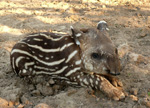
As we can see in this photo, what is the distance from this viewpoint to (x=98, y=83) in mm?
3164

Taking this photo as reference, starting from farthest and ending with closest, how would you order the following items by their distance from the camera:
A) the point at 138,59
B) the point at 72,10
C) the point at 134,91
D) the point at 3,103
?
1. the point at 72,10
2. the point at 138,59
3. the point at 134,91
4. the point at 3,103

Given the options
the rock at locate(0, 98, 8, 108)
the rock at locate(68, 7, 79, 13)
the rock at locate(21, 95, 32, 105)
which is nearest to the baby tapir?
the rock at locate(21, 95, 32, 105)

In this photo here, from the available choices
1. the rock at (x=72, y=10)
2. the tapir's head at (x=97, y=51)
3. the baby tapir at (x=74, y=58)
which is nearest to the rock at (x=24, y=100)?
the baby tapir at (x=74, y=58)

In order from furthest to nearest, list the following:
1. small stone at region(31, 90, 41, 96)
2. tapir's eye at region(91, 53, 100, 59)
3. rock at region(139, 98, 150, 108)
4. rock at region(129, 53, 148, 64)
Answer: rock at region(129, 53, 148, 64) < small stone at region(31, 90, 41, 96) < tapir's eye at region(91, 53, 100, 59) < rock at region(139, 98, 150, 108)

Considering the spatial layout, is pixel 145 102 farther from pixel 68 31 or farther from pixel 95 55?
pixel 68 31

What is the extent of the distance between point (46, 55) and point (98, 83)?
1.09 m

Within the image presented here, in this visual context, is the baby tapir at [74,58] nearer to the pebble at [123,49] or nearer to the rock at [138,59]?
the rock at [138,59]

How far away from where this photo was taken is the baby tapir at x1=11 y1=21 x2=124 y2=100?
3031mm

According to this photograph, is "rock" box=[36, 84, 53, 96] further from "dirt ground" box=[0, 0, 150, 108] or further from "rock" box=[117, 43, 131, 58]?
"rock" box=[117, 43, 131, 58]

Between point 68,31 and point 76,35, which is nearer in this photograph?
point 76,35

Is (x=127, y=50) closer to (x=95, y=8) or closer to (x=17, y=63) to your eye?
(x=17, y=63)

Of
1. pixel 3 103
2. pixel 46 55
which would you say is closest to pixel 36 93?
pixel 3 103

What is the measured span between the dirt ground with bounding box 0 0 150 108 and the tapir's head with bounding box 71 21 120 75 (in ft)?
1.61

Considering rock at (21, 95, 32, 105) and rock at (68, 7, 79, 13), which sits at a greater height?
rock at (68, 7, 79, 13)
